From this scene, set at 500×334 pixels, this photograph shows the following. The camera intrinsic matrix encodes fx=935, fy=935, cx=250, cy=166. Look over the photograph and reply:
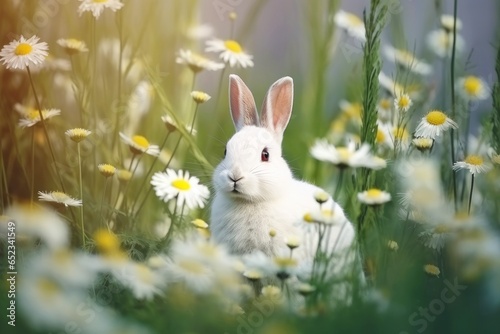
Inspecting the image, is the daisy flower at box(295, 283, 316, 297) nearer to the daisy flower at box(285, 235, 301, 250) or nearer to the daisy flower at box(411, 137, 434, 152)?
the daisy flower at box(285, 235, 301, 250)

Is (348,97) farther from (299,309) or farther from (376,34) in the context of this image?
(299,309)

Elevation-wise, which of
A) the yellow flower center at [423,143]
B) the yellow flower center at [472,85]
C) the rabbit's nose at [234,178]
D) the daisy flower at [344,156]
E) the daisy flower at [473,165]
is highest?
the yellow flower center at [472,85]

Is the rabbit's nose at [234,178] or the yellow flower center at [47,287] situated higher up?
the rabbit's nose at [234,178]

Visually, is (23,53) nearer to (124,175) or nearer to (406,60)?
(124,175)

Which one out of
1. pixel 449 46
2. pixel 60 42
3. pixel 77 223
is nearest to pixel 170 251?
pixel 77 223

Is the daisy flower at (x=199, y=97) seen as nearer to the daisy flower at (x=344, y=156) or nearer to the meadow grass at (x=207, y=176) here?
the meadow grass at (x=207, y=176)

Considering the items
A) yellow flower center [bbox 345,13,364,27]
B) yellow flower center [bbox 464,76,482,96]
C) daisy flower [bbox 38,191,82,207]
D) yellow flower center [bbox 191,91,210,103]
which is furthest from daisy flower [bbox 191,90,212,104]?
yellow flower center [bbox 464,76,482,96]

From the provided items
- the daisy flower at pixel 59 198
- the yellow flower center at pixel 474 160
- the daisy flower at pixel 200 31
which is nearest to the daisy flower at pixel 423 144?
the yellow flower center at pixel 474 160
